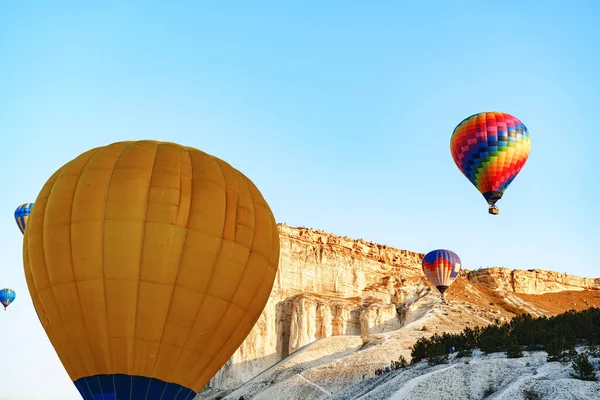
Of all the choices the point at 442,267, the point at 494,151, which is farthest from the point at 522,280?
the point at 494,151

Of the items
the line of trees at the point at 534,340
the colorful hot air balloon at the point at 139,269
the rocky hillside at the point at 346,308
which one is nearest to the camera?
the colorful hot air balloon at the point at 139,269

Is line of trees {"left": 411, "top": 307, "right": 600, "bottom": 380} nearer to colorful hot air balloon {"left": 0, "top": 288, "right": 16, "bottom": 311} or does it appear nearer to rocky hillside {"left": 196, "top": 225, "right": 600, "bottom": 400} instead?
rocky hillside {"left": 196, "top": 225, "right": 600, "bottom": 400}

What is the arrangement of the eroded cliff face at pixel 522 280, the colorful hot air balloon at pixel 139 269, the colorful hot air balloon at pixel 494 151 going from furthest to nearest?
the eroded cliff face at pixel 522 280 → the colorful hot air balloon at pixel 494 151 → the colorful hot air balloon at pixel 139 269

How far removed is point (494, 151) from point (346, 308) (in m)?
45.9

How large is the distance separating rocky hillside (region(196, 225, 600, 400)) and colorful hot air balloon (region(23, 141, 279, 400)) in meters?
33.2

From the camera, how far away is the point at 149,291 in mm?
19672

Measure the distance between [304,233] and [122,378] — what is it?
7398 centimetres

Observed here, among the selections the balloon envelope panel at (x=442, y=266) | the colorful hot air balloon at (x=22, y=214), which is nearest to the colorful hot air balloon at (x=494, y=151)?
the balloon envelope panel at (x=442, y=266)

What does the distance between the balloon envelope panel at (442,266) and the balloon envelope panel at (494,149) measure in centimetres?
2442

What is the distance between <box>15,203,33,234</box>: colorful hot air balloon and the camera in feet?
170

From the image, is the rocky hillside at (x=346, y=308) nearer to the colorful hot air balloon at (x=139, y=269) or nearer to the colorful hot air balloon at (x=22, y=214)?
the colorful hot air balloon at (x=22, y=214)

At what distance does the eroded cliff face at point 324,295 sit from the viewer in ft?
253

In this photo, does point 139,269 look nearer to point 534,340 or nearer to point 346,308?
point 534,340

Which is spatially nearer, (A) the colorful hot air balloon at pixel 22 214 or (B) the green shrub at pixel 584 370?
(B) the green shrub at pixel 584 370
